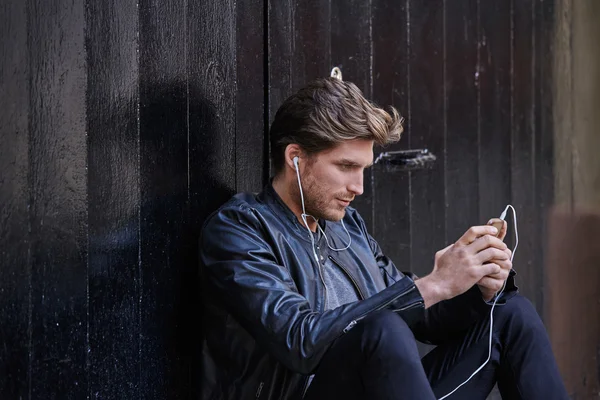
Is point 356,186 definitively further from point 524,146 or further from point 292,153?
point 524,146

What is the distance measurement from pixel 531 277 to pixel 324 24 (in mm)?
1513

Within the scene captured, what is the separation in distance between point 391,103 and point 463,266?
43.9 inches

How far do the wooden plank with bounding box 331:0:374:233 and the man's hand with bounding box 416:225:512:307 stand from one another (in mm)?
889

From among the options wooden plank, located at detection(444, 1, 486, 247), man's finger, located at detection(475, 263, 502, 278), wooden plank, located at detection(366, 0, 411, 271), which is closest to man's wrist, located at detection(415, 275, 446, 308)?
man's finger, located at detection(475, 263, 502, 278)

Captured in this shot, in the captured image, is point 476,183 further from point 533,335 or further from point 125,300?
point 125,300

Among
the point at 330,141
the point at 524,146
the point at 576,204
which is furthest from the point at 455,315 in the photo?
the point at 576,204

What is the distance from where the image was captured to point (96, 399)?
2.13 meters

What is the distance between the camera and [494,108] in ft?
12.2

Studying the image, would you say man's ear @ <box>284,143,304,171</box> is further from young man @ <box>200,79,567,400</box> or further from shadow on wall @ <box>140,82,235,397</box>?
shadow on wall @ <box>140,82,235,397</box>

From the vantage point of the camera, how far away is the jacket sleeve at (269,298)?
212 cm

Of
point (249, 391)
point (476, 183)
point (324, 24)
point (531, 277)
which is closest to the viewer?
point (249, 391)

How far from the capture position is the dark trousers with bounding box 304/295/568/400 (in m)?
2.00

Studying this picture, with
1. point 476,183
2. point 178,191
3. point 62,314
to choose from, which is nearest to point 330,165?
point 178,191

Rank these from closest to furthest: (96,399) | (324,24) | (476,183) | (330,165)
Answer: (96,399) < (330,165) < (324,24) < (476,183)
